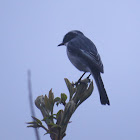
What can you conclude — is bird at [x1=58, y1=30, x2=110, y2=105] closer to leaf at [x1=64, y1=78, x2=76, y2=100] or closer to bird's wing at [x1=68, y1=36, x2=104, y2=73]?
bird's wing at [x1=68, y1=36, x2=104, y2=73]

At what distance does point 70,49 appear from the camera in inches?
92.1

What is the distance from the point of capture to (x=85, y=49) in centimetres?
234

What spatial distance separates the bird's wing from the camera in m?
2.19

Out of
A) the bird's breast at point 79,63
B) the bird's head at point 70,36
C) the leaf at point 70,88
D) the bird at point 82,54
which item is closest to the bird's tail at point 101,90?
the bird at point 82,54

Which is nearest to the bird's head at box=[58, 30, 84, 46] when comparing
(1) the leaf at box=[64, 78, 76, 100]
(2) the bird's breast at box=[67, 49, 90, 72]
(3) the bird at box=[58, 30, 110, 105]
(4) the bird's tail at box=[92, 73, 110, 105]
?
(3) the bird at box=[58, 30, 110, 105]

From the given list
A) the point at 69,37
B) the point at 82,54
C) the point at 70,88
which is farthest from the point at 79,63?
the point at 70,88

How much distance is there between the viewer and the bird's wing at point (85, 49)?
2.19 m

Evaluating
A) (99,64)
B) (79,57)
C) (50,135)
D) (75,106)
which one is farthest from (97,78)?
(50,135)

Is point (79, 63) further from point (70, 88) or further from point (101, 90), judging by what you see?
point (70, 88)

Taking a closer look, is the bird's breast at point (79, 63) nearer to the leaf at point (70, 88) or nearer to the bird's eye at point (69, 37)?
the bird's eye at point (69, 37)

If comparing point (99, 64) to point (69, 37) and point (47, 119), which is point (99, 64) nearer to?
point (69, 37)

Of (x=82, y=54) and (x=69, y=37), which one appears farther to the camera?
(x=69, y=37)

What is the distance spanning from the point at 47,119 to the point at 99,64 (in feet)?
3.71

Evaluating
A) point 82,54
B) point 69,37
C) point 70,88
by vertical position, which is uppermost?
point 69,37
